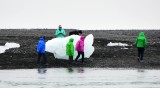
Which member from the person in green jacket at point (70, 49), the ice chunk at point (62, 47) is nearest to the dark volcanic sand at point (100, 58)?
the ice chunk at point (62, 47)

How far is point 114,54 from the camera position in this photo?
42062 millimetres

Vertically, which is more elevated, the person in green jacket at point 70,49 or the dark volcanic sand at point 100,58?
the person in green jacket at point 70,49

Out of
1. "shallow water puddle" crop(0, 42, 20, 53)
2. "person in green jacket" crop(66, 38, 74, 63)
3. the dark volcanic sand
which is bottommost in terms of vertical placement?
the dark volcanic sand

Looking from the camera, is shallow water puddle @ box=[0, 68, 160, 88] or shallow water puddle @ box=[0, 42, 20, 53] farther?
shallow water puddle @ box=[0, 42, 20, 53]

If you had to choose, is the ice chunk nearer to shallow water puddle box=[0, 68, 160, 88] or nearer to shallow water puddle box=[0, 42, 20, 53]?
shallow water puddle box=[0, 68, 160, 88]

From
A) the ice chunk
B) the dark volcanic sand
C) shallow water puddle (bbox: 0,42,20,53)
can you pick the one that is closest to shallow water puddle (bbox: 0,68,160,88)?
the dark volcanic sand

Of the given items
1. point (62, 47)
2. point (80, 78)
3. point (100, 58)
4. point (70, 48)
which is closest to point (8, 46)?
point (62, 47)

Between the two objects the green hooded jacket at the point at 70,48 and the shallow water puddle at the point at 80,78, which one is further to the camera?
the green hooded jacket at the point at 70,48

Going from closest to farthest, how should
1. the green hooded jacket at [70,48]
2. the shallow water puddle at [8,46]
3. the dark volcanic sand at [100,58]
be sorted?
1. the dark volcanic sand at [100,58]
2. the green hooded jacket at [70,48]
3. the shallow water puddle at [8,46]

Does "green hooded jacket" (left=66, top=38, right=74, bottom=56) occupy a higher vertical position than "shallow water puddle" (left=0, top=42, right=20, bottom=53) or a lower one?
higher

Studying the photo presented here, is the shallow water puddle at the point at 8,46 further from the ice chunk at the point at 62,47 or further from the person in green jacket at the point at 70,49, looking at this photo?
the person in green jacket at the point at 70,49

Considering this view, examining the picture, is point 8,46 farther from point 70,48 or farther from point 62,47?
point 70,48

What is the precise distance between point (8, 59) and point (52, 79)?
9949mm

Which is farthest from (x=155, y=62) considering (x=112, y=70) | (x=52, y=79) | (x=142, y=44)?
(x=52, y=79)
